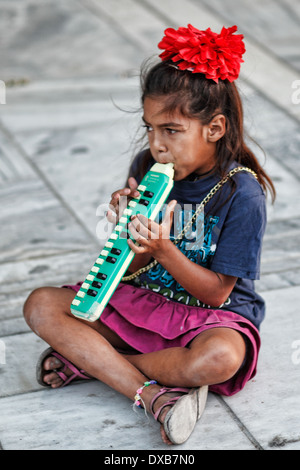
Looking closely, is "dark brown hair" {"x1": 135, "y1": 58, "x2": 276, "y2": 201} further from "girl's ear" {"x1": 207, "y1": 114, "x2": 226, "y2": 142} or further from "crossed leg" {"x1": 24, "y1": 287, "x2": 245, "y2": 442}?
"crossed leg" {"x1": 24, "y1": 287, "x2": 245, "y2": 442}

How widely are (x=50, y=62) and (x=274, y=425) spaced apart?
2985 mm

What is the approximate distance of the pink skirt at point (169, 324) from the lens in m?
2.19

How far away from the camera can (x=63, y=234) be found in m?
3.06

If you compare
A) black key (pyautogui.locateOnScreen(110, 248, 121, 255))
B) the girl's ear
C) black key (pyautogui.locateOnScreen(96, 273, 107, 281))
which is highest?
the girl's ear

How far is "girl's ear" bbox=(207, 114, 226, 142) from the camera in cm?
217

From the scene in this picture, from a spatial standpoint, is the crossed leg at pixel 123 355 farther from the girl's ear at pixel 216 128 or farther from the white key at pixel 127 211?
the girl's ear at pixel 216 128

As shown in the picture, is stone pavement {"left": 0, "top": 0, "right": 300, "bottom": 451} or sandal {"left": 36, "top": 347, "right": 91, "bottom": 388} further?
sandal {"left": 36, "top": 347, "right": 91, "bottom": 388}

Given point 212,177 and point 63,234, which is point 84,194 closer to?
point 63,234

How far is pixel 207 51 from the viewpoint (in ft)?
6.84

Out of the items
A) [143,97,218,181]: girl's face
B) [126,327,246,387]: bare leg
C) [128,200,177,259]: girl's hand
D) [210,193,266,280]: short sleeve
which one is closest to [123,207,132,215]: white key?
[128,200,177,259]: girl's hand

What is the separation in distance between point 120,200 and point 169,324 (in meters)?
0.38

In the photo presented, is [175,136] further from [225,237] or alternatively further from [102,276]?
[102,276]

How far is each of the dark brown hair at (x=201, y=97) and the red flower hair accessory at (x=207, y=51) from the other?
0.09ft
